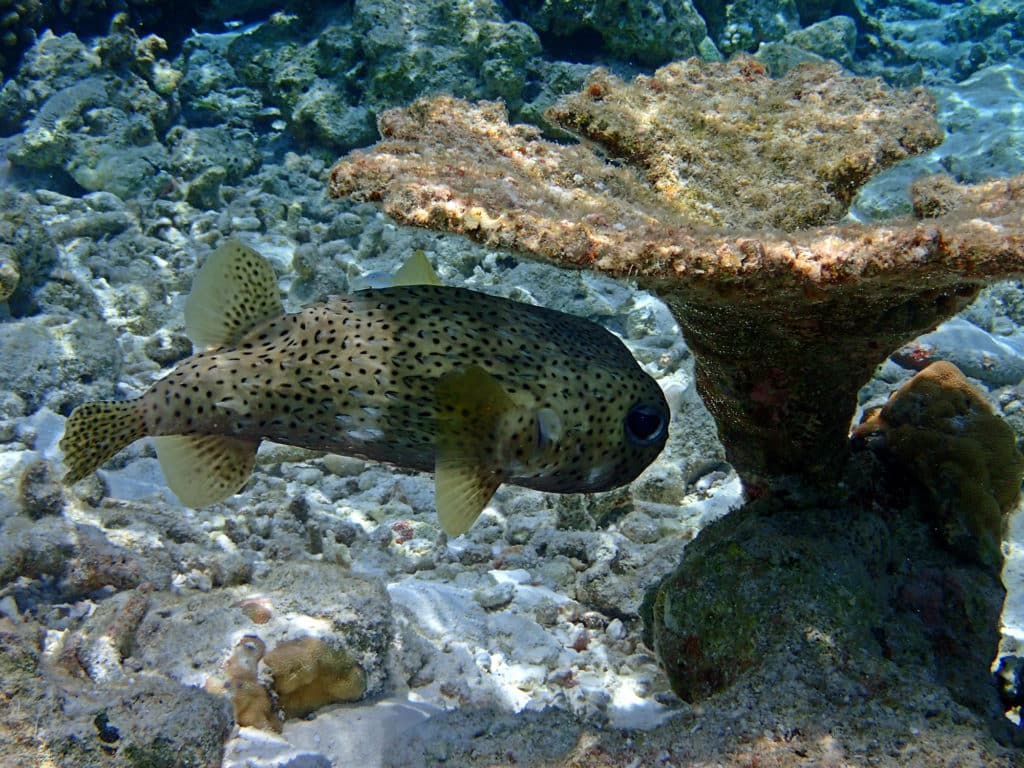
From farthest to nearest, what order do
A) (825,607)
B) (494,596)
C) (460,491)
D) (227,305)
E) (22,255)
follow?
(22,255), (494,596), (227,305), (825,607), (460,491)

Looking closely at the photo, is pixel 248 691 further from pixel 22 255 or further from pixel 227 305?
pixel 22 255

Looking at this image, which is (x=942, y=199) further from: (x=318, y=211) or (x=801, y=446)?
(x=318, y=211)

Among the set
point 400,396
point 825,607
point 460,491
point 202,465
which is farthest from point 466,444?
point 825,607

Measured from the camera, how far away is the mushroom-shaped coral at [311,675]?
336 cm

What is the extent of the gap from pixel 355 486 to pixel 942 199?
15.7 feet

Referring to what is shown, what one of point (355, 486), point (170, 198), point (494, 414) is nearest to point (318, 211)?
point (170, 198)

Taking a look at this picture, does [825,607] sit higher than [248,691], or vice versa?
[825,607]

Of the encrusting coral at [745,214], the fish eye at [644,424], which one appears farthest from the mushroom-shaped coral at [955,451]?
the fish eye at [644,424]

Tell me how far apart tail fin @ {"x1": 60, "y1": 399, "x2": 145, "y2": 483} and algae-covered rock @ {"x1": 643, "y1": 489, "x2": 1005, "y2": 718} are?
8.77 ft

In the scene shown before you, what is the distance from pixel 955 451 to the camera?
3717mm

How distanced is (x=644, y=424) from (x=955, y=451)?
2.07 m

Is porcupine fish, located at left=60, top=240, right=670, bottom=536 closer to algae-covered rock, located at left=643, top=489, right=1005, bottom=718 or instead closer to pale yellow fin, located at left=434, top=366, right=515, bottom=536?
pale yellow fin, located at left=434, top=366, right=515, bottom=536

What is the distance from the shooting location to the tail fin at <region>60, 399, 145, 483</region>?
3.04 metres

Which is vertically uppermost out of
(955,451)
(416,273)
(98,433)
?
(416,273)
